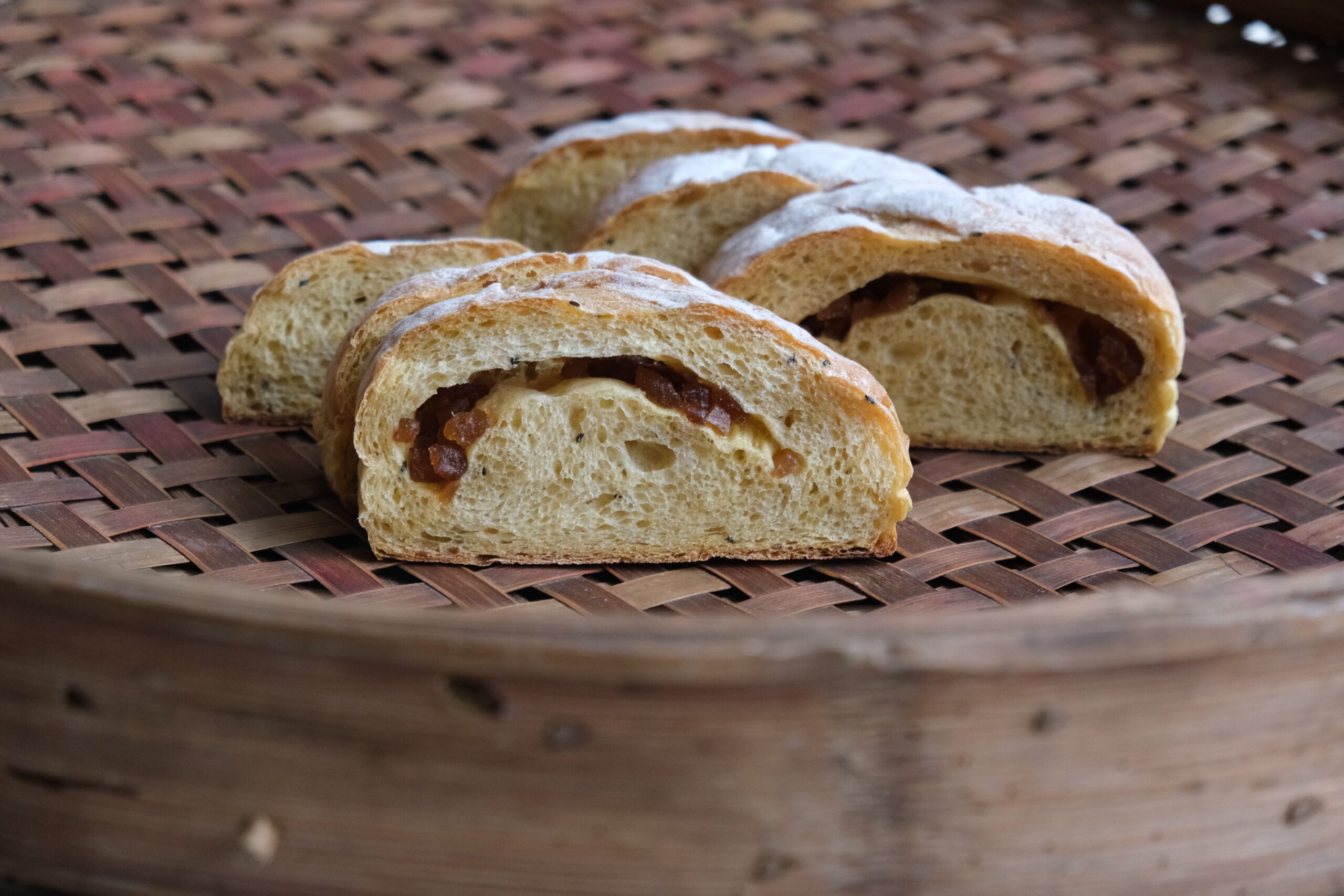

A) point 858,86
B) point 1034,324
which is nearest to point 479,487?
point 1034,324

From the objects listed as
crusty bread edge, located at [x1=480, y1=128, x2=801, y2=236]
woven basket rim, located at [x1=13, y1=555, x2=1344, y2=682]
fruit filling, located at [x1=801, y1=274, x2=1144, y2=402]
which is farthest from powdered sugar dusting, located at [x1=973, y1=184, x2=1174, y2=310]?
woven basket rim, located at [x1=13, y1=555, x2=1344, y2=682]

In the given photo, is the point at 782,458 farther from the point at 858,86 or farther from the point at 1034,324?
the point at 858,86

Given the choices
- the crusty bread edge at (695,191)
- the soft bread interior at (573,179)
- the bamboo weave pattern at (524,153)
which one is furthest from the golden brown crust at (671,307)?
the soft bread interior at (573,179)

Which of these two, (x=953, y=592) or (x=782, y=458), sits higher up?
(x=782, y=458)

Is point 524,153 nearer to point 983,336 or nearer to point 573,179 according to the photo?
point 573,179

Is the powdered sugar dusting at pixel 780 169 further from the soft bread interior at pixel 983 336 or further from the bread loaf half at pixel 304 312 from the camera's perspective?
the bread loaf half at pixel 304 312

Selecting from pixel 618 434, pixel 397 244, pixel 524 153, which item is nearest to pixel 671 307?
pixel 618 434
